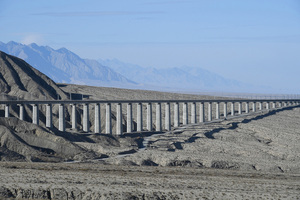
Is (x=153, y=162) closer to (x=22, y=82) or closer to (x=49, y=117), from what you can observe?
(x=49, y=117)

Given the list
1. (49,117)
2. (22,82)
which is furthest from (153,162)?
(22,82)

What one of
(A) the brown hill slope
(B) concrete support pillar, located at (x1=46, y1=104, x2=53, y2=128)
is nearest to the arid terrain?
(A) the brown hill slope

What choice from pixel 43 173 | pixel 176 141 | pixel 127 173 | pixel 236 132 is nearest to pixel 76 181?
pixel 43 173

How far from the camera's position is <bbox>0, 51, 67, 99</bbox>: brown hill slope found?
358 ft

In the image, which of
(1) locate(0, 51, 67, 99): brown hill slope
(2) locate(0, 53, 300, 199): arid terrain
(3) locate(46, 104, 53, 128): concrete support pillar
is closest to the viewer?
(2) locate(0, 53, 300, 199): arid terrain

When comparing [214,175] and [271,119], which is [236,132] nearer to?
[271,119]

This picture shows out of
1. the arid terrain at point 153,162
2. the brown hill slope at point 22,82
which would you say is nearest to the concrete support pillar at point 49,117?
the arid terrain at point 153,162

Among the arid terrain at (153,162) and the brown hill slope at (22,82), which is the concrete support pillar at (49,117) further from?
the brown hill slope at (22,82)

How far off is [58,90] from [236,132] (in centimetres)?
4465

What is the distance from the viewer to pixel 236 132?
86.2 metres

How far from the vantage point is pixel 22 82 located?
115 metres

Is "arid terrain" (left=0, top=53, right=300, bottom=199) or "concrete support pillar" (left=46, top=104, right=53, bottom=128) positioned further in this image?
"concrete support pillar" (left=46, top=104, right=53, bottom=128)

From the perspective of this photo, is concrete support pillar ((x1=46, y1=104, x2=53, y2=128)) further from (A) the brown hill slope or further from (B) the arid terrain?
(A) the brown hill slope

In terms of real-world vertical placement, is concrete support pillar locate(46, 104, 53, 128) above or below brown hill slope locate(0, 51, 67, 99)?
below
